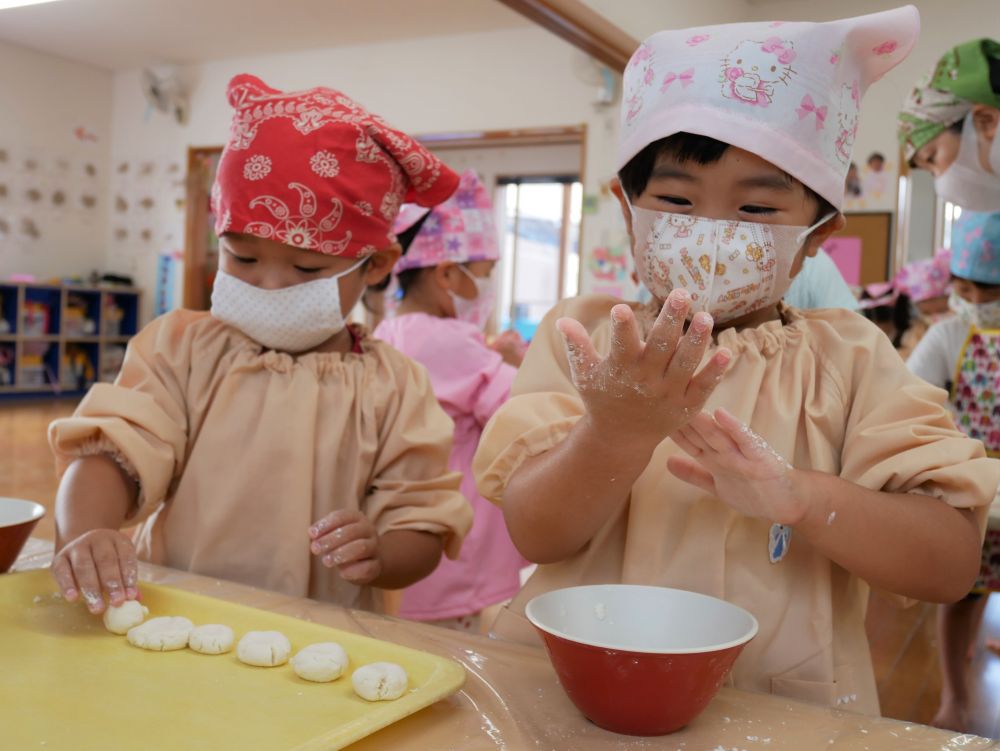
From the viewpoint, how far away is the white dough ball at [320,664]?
75cm

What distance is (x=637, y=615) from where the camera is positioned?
808mm

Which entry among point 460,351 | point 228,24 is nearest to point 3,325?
point 228,24

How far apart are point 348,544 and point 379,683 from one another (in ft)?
1.28

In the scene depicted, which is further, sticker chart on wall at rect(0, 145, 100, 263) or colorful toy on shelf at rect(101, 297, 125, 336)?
colorful toy on shelf at rect(101, 297, 125, 336)

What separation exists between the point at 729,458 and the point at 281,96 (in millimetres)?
876

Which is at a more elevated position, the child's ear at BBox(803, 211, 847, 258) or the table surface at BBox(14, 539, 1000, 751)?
the child's ear at BBox(803, 211, 847, 258)

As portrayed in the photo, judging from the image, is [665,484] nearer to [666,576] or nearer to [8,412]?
[666,576]

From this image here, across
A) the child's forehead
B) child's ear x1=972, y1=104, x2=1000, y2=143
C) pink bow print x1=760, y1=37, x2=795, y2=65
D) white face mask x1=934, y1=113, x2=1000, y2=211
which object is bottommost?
the child's forehead

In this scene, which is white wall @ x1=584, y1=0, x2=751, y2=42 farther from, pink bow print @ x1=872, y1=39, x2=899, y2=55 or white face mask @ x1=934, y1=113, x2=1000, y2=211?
pink bow print @ x1=872, y1=39, x2=899, y2=55

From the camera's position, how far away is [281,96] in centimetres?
132

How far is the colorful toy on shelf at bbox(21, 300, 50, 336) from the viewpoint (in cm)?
807

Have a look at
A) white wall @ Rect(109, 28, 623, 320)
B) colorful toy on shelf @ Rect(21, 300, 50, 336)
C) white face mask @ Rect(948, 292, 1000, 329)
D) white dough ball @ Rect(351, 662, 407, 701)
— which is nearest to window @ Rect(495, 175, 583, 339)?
white wall @ Rect(109, 28, 623, 320)

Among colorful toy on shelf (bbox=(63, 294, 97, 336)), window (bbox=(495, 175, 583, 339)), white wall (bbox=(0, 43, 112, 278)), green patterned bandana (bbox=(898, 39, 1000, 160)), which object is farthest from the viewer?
window (bbox=(495, 175, 583, 339))

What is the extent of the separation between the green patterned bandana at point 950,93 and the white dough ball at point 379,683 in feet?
5.99
